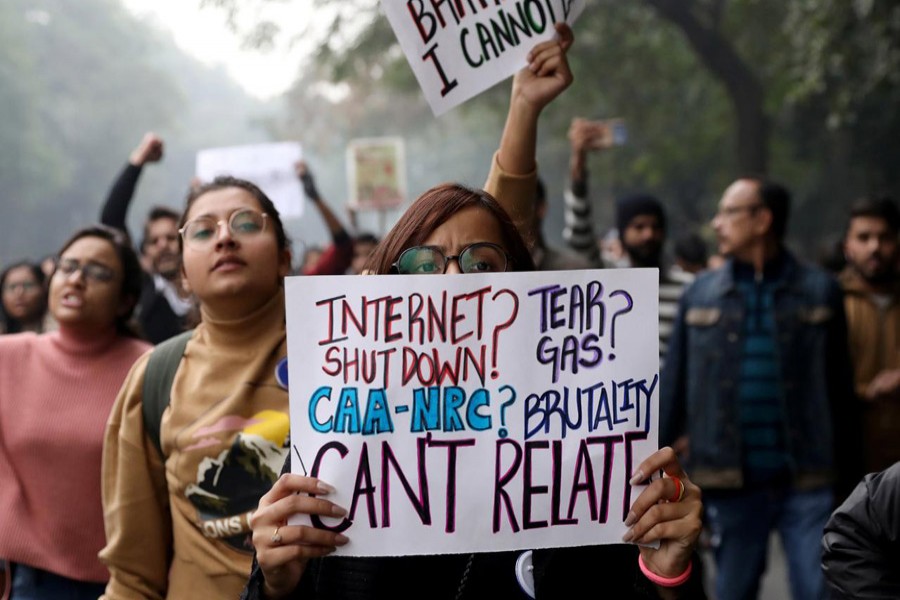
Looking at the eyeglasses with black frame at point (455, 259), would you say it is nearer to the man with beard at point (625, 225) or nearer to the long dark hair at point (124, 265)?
the long dark hair at point (124, 265)

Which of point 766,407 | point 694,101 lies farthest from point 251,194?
point 694,101

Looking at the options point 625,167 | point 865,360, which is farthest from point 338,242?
point 625,167

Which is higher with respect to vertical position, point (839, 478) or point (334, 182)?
point (334, 182)

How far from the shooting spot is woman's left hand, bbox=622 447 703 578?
2.11m

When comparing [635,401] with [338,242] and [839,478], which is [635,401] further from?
[338,242]

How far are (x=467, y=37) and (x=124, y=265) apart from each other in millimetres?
1481

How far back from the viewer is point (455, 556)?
227 cm

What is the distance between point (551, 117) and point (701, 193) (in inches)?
182

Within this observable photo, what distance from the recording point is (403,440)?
2174 mm

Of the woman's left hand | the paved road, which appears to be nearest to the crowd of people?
the woman's left hand

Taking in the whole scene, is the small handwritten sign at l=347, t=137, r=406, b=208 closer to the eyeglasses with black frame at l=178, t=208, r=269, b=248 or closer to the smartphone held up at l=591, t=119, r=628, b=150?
the smartphone held up at l=591, t=119, r=628, b=150

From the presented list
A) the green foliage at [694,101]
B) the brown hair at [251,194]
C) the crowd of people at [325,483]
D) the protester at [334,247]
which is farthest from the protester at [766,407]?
the green foliage at [694,101]

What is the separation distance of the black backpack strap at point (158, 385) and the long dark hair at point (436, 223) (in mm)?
946

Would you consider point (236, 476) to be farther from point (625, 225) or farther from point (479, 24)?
point (625, 225)
